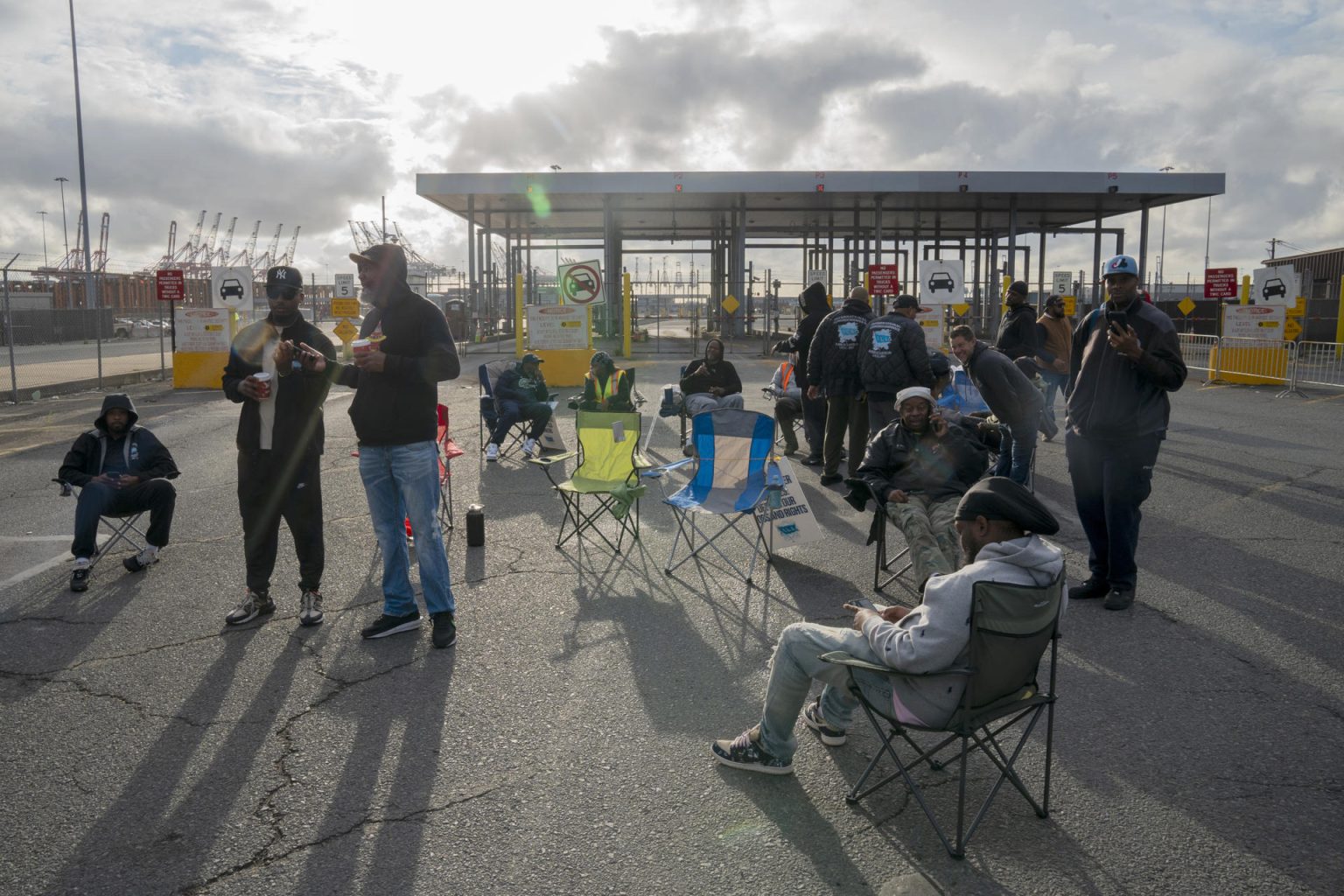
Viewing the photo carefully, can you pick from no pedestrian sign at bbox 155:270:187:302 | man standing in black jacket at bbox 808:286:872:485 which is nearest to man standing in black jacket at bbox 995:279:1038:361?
man standing in black jacket at bbox 808:286:872:485

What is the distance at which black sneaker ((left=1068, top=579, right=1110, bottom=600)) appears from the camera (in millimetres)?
5953

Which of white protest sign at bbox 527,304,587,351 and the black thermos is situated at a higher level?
white protest sign at bbox 527,304,587,351

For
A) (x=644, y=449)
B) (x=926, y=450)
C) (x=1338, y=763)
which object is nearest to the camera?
(x=1338, y=763)

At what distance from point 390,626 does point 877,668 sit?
→ 116 inches

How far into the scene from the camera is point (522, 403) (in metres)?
11.5

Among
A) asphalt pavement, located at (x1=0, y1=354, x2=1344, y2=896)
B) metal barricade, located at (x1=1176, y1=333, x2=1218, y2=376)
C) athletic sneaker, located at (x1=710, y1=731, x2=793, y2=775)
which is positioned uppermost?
metal barricade, located at (x1=1176, y1=333, x2=1218, y2=376)

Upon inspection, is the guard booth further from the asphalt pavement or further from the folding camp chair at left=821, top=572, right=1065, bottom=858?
the folding camp chair at left=821, top=572, right=1065, bottom=858

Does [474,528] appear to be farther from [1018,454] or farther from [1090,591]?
[1018,454]

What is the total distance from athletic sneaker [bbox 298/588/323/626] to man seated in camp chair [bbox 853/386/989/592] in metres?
3.18

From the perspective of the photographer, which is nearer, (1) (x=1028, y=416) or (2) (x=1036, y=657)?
(2) (x=1036, y=657)

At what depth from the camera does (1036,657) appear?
10.9 ft

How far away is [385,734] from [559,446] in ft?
25.8

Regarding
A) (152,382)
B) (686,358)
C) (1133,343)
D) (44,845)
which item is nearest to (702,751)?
(44,845)

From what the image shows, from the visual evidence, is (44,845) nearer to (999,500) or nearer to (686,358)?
(999,500)
